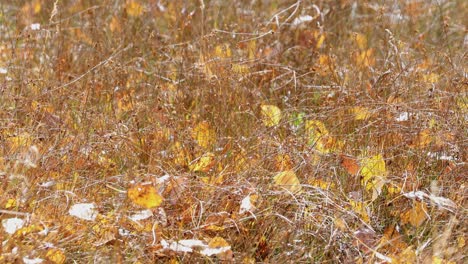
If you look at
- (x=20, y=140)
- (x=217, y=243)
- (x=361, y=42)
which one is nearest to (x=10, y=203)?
(x=20, y=140)

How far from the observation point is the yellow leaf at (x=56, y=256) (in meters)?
2.47

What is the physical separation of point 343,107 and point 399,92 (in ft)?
1.31

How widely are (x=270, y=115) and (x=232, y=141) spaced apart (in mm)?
400

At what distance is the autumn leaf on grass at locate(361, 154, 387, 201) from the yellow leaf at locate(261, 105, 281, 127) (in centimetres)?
56

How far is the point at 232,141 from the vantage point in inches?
132

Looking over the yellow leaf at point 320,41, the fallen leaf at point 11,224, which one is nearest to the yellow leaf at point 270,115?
the yellow leaf at point 320,41

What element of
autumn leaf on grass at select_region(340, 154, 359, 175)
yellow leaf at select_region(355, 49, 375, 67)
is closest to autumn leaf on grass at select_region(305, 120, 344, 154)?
autumn leaf on grass at select_region(340, 154, 359, 175)

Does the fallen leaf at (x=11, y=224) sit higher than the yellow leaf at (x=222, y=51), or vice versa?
the fallen leaf at (x=11, y=224)

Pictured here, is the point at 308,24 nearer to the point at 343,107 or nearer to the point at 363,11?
the point at 363,11

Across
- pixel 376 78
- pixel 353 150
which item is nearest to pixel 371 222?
pixel 353 150

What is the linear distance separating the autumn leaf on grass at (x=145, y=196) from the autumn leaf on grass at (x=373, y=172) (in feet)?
2.80

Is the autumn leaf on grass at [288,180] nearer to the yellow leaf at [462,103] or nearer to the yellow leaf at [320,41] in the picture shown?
the yellow leaf at [462,103]

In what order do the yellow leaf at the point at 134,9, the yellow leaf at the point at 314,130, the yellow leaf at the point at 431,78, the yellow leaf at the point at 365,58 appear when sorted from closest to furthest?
the yellow leaf at the point at 314,130
the yellow leaf at the point at 431,78
the yellow leaf at the point at 365,58
the yellow leaf at the point at 134,9

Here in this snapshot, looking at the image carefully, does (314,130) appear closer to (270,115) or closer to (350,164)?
(270,115)
